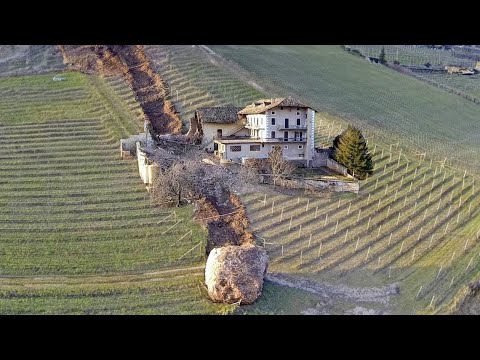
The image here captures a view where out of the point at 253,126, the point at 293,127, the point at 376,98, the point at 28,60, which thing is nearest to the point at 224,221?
the point at 293,127

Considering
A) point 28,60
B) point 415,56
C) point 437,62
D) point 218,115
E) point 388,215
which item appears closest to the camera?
point 388,215

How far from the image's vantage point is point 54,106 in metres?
54.2

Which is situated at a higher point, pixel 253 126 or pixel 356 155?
pixel 253 126

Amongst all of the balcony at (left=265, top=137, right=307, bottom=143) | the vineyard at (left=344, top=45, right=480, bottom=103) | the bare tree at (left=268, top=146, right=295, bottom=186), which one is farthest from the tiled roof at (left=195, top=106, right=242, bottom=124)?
the vineyard at (left=344, top=45, right=480, bottom=103)

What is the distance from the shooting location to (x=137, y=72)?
201 ft

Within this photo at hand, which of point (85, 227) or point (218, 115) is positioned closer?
point (85, 227)

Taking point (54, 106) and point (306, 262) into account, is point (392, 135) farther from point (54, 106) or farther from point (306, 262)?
point (54, 106)

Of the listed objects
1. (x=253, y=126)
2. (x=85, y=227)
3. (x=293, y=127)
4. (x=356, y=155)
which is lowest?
(x=85, y=227)

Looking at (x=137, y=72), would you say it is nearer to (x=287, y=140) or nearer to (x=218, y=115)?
(x=218, y=115)

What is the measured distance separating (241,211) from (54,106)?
26.7m

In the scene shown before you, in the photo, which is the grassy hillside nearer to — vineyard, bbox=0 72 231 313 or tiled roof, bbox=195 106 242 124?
tiled roof, bbox=195 106 242 124

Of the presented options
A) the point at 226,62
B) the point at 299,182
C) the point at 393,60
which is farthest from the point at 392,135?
the point at 393,60

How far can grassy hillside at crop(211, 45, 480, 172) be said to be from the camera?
54.9 metres

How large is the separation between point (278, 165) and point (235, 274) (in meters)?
14.2
